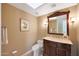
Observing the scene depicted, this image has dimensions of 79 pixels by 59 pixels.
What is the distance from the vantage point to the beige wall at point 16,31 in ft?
4.70

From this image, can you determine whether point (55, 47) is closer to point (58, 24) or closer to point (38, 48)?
point (38, 48)

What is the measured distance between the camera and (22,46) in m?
1.60

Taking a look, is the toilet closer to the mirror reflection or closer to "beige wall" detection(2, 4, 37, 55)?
"beige wall" detection(2, 4, 37, 55)

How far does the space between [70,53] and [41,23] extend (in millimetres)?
675

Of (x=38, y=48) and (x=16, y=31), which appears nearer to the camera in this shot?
(x=16, y=31)

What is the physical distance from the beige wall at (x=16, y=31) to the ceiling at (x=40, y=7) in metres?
0.07

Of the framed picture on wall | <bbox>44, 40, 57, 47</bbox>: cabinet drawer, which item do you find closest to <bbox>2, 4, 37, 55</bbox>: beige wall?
the framed picture on wall

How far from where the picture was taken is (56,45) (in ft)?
5.43

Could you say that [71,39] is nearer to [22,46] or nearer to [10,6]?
[22,46]

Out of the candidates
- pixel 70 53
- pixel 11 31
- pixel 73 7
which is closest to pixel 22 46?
pixel 11 31

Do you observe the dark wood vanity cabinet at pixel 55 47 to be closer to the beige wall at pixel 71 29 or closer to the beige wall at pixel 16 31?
the beige wall at pixel 71 29

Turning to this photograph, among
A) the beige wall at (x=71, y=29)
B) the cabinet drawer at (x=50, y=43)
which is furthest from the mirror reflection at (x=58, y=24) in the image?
the cabinet drawer at (x=50, y=43)

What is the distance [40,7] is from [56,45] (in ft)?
2.26

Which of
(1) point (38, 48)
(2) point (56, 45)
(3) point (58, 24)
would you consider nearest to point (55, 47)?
(2) point (56, 45)
